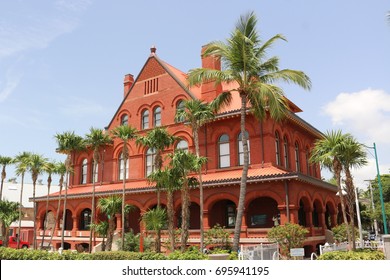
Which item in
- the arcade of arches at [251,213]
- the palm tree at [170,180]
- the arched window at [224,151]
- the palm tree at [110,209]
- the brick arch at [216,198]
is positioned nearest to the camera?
the palm tree at [170,180]

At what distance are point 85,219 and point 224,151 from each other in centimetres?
1586

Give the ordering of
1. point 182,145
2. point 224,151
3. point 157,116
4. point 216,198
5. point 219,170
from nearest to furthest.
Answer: point 216,198 → point 219,170 → point 224,151 → point 182,145 → point 157,116

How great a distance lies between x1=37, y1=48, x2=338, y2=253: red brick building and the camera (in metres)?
24.1

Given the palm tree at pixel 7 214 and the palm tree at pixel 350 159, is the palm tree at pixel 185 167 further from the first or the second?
the palm tree at pixel 7 214

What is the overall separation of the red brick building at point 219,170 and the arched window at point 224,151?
0.04 metres

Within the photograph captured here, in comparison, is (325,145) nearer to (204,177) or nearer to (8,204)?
(204,177)

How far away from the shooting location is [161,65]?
33156mm

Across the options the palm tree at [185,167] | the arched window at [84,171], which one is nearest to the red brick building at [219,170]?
the arched window at [84,171]

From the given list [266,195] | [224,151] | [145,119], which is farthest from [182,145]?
[266,195]

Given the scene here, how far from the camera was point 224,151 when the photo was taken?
28.1 metres

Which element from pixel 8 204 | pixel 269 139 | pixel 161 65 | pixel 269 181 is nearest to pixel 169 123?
pixel 161 65

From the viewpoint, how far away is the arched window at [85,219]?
1385 inches

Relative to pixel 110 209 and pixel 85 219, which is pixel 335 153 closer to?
pixel 110 209

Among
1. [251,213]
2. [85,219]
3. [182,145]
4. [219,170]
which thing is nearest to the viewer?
[251,213]
